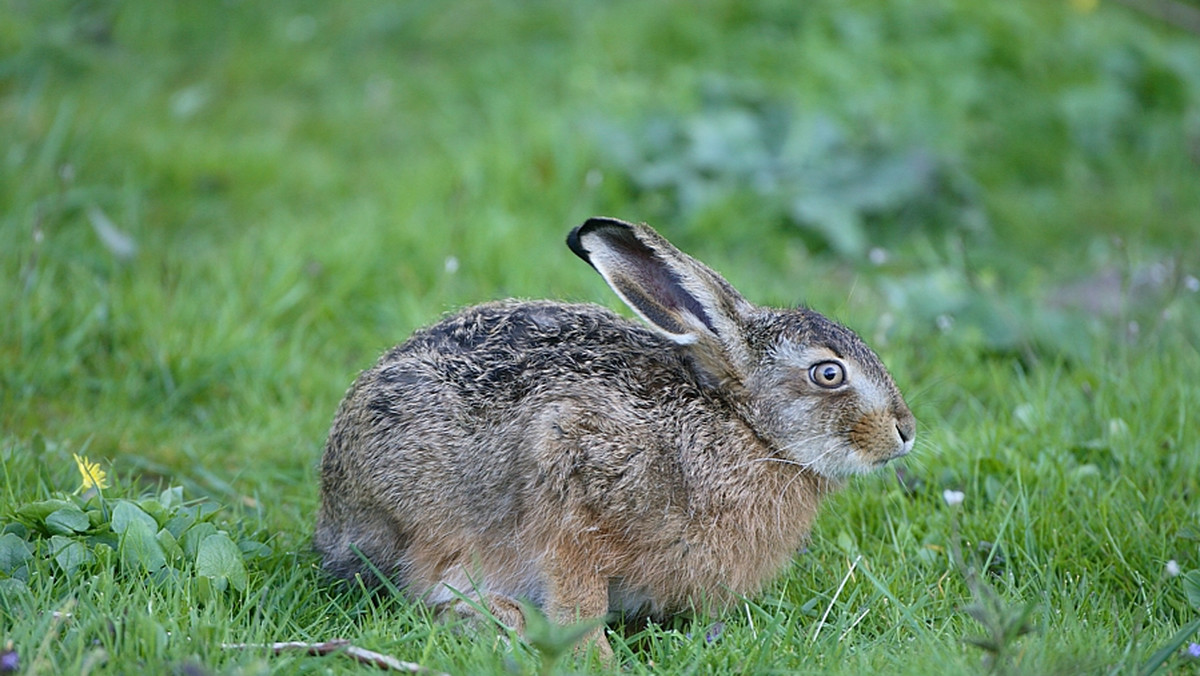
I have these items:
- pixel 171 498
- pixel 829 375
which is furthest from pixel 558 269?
pixel 171 498

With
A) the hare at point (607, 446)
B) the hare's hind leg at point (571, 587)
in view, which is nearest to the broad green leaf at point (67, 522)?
Result: the hare at point (607, 446)

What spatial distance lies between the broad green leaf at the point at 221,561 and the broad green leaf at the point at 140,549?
4.8 inches

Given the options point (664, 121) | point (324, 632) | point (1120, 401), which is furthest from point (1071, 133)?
point (324, 632)

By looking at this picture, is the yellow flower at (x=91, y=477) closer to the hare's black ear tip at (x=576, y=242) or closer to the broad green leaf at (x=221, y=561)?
the broad green leaf at (x=221, y=561)

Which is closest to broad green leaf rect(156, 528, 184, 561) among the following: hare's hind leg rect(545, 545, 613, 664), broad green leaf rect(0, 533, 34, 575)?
broad green leaf rect(0, 533, 34, 575)

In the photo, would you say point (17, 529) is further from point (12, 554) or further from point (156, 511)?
point (156, 511)

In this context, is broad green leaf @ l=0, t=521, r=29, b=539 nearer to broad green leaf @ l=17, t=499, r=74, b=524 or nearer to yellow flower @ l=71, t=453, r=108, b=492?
broad green leaf @ l=17, t=499, r=74, b=524

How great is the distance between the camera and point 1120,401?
5.47m

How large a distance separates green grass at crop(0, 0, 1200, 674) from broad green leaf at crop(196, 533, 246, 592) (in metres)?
0.06

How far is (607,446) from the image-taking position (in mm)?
4051

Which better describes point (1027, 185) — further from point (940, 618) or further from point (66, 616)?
point (66, 616)

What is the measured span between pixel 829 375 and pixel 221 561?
2.14 m

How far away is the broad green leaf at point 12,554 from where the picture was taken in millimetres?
3936

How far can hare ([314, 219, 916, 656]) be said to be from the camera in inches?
160
